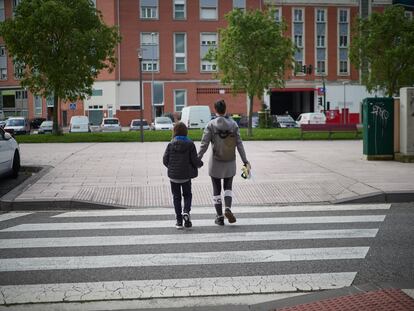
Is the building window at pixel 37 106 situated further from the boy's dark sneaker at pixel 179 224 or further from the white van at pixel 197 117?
the boy's dark sneaker at pixel 179 224

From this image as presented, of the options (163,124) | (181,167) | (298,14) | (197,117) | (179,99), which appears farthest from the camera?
(298,14)

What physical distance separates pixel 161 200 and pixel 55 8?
24541mm

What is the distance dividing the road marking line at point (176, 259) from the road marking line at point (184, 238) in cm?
64

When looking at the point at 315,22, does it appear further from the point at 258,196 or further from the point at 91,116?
the point at 258,196

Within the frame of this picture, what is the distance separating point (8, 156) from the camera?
510 inches

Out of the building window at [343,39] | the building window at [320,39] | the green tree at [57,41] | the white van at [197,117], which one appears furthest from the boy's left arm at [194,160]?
the building window at [343,39]

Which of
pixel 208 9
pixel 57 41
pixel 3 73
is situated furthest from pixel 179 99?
pixel 57 41

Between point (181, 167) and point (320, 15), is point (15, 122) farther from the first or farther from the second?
point (181, 167)

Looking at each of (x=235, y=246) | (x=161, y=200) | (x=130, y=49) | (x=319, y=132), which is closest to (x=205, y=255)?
(x=235, y=246)

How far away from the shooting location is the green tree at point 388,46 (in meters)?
36.8

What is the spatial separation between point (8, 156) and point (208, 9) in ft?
172

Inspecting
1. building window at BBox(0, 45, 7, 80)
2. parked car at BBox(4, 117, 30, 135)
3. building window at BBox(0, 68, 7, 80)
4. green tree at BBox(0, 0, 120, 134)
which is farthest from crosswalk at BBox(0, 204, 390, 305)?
building window at BBox(0, 68, 7, 80)

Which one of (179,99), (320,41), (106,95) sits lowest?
(179,99)

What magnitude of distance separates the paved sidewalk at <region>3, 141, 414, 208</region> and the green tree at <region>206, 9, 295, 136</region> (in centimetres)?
1439
